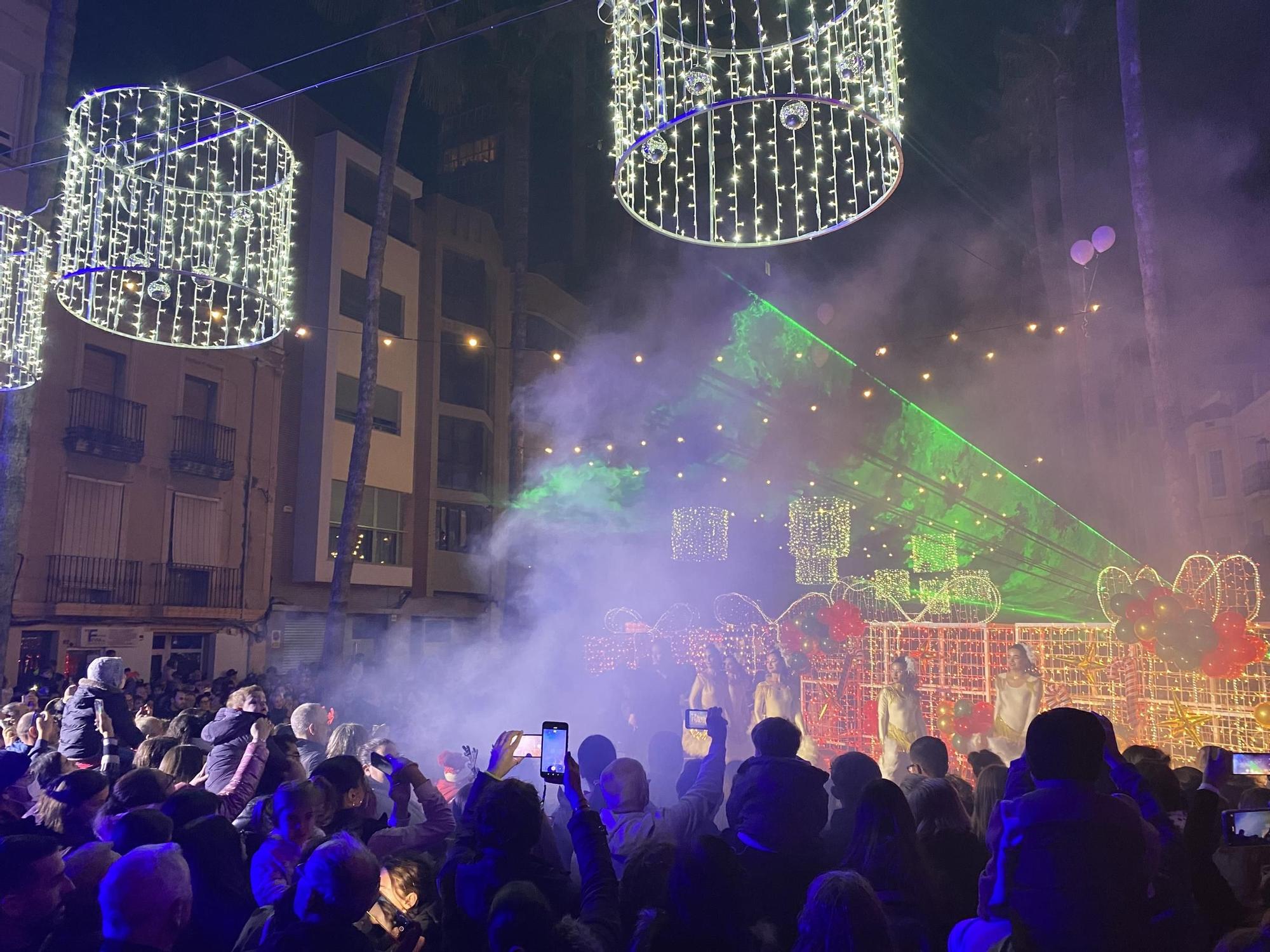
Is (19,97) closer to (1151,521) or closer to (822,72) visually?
(822,72)

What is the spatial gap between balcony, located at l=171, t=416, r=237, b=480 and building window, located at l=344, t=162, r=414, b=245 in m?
7.21

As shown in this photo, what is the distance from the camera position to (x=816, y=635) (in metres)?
11.8

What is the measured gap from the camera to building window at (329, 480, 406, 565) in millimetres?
22891

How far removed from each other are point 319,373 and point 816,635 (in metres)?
15.6

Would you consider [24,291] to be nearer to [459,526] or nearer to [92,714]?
[92,714]

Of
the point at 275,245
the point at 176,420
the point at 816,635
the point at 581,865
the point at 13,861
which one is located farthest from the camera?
the point at 176,420

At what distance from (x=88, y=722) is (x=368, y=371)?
1043 centimetres

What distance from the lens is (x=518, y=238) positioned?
19.1 meters

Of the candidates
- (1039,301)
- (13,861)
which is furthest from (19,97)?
(1039,301)

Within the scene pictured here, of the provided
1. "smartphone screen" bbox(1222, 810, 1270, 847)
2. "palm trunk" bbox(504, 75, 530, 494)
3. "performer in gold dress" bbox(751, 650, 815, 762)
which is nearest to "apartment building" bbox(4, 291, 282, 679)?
"palm trunk" bbox(504, 75, 530, 494)

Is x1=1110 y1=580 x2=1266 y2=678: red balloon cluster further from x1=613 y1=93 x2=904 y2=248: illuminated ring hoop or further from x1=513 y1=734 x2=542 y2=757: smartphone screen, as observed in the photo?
x1=513 y1=734 x2=542 y2=757: smartphone screen

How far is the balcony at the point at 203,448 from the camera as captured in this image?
1869 cm

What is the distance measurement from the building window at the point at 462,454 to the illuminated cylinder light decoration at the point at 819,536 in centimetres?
1038

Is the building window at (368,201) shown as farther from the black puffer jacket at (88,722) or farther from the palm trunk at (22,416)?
the black puffer jacket at (88,722)
